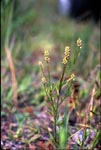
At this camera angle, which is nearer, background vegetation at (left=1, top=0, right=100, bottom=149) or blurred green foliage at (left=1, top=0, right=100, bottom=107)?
background vegetation at (left=1, top=0, right=100, bottom=149)

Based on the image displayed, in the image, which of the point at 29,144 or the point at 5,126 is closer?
the point at 29,144

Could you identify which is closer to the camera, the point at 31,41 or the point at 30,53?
the point at 30,53

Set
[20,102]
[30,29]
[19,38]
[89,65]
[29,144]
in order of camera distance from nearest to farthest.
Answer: [29,144] → [20,102] → [89,65] → [19,38] → [30,29]

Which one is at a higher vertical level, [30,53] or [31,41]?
[31,41]

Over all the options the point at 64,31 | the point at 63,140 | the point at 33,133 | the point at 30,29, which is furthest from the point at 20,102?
the point at 64,31

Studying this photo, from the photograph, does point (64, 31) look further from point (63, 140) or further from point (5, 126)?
point (63, 140)

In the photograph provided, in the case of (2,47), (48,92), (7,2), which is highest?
(7,2)

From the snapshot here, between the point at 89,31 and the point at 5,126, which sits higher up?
the point at 89,31

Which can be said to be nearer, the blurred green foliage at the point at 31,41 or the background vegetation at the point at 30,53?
the background vegetation at the point at 30,53

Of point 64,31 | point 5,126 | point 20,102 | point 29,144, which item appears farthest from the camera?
point 64,31
